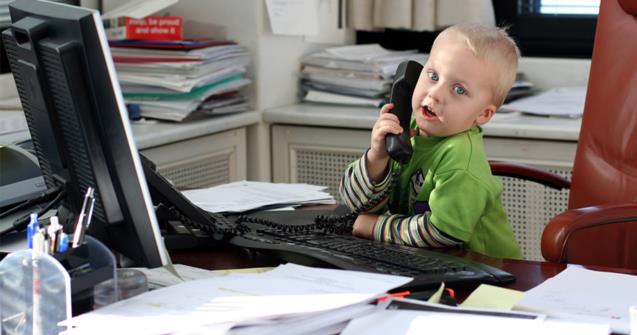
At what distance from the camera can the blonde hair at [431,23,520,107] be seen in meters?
1.60

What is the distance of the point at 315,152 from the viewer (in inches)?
119

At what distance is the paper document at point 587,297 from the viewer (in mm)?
1171

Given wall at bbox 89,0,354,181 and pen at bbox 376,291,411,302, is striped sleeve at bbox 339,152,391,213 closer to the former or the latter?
pen at bbox 376,291,411,302

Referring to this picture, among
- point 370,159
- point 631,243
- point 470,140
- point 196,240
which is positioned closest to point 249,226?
point 196,240

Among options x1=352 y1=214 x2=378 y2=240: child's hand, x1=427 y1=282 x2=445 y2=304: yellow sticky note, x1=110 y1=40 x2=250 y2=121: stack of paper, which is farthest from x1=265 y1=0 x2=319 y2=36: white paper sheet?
x1=427 y1=282 x2=445 y2=304: yellow sticky note

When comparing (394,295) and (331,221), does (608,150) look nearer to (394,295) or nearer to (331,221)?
(331,221)

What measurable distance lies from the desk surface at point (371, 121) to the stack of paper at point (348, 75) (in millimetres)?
31

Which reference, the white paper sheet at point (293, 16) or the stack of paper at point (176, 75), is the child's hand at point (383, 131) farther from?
the white paper sheet at point (293, 16)

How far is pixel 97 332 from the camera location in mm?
1062

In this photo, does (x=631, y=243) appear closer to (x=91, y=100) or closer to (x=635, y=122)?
(x=635, y=122)

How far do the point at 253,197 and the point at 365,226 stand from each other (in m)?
0.28

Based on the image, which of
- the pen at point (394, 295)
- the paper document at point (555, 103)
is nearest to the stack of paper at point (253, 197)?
the pen at point (394, 295)

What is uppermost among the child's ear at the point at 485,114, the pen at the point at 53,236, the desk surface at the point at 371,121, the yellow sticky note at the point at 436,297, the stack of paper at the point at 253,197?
the child's ear at the point at 485,114

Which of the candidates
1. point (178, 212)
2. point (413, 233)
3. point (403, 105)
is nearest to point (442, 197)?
point (413, 233)
